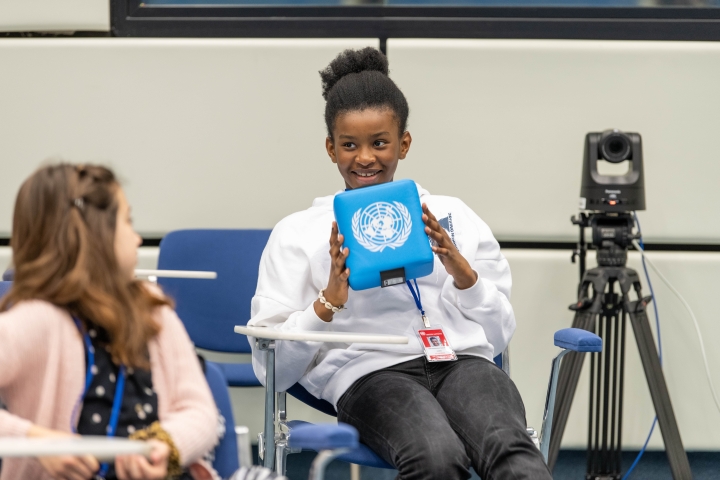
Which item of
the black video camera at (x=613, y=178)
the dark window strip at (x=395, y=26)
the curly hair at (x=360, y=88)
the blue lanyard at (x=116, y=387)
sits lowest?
the blue lanyard at (x=116, y=387)

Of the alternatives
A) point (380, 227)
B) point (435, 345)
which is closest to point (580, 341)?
point (435, 345)

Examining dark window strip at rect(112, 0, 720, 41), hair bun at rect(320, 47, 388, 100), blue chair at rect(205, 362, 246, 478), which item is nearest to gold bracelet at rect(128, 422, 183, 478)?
blue chair at rect(205, 362, 246, 478)

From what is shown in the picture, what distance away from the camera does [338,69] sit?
2242 millimetres

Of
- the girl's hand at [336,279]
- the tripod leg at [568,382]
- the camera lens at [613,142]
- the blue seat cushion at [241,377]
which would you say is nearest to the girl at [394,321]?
the girl's hand at [336,279]

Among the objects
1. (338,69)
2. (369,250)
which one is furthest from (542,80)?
(369,250)

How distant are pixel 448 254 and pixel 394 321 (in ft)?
0.76

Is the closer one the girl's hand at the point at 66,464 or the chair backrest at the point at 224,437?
the girl's hand at the point at 66,464

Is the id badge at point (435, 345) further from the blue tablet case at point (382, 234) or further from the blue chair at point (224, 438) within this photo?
the blue chair at point (224, 438)

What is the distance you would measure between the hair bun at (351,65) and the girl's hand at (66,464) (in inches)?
51.1

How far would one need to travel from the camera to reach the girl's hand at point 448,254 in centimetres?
183

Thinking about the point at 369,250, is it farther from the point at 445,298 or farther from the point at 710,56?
the point at 710,56

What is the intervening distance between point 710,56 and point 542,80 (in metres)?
0.56

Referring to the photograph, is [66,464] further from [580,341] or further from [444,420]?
[580,341]

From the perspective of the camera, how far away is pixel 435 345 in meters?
1.92
